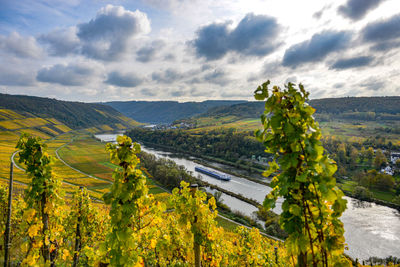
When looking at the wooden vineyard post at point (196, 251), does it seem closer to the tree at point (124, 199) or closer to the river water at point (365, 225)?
the tree at point (124, 199)

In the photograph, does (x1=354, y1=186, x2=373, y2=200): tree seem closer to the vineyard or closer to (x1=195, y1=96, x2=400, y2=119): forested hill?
the vineyard

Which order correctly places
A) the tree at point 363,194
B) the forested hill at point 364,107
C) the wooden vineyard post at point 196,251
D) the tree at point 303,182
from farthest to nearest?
the forested hill at point 364,107, the tree at point 363,194, the wooden vineyard post at point 196,251, the tree at point 303,182

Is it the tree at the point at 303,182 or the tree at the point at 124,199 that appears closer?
the tree at the point at 303,182

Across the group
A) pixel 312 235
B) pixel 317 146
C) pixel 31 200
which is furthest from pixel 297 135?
pixel 31 200

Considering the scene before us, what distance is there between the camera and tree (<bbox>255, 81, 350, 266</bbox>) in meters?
2.30

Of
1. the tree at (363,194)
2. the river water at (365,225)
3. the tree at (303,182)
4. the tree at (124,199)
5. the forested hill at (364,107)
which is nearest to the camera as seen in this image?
the tree at (303,182)

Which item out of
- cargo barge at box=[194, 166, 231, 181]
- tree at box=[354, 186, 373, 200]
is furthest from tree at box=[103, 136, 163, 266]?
tree at box=[354, 186, 373, 200]

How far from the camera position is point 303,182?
8.05 ft

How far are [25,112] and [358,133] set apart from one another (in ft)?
764

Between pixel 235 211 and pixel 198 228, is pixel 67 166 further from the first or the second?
pixel 198 228

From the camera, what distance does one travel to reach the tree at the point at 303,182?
2.30m

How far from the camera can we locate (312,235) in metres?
2.57

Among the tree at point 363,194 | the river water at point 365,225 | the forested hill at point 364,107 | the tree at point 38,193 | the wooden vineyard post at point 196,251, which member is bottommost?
the river water at point 365,225

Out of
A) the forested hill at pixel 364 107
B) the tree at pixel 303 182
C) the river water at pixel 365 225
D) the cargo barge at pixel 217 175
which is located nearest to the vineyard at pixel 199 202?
the tree at pixel 303 182
